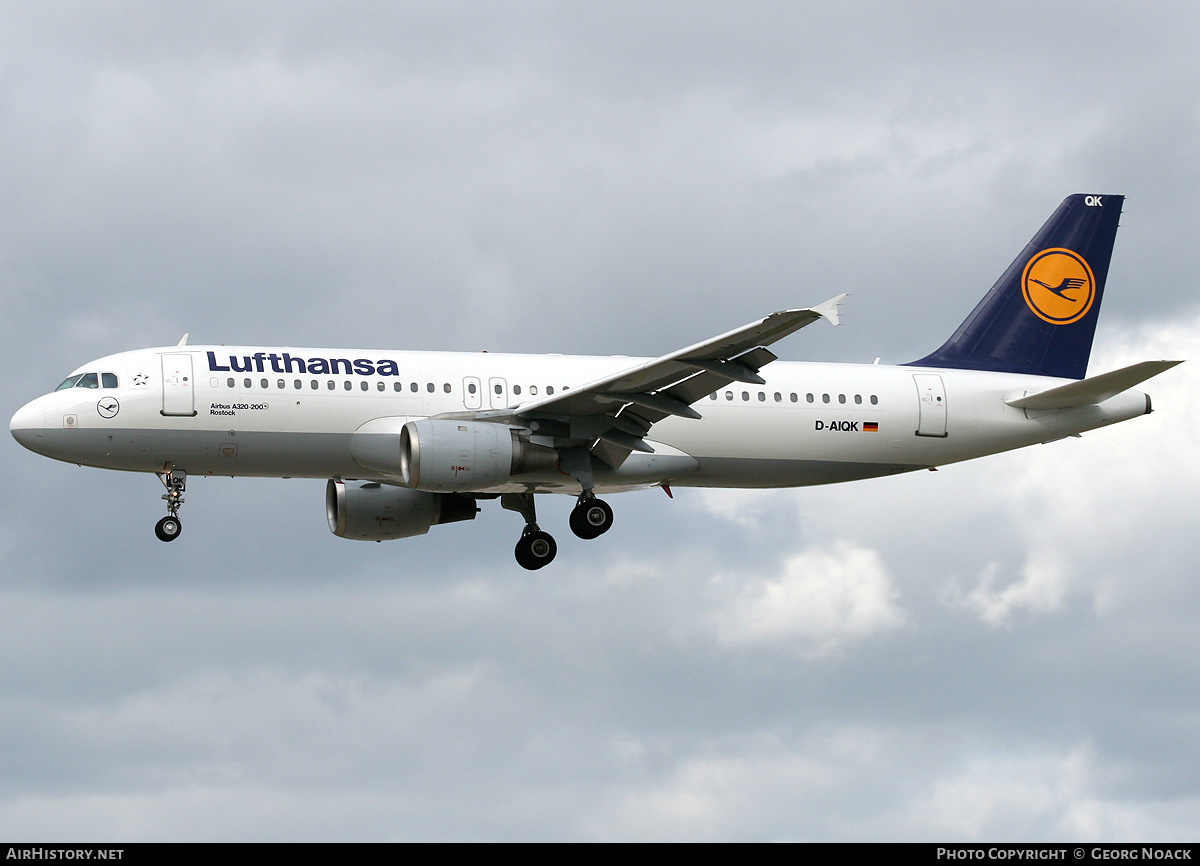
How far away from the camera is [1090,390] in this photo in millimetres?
45000

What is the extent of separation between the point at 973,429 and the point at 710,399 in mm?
7346

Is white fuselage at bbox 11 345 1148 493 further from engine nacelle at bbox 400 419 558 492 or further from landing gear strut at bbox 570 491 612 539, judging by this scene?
engine nacelle at bbox 400 419 558 492

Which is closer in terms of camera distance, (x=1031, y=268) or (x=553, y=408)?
(x=553, y=408)

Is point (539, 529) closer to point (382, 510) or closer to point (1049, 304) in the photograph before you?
point (382, 510)

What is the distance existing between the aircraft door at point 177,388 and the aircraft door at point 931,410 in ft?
60.6

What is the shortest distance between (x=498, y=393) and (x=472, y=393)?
642mm

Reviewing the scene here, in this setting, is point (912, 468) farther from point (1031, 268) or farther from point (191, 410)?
point (191, 410)

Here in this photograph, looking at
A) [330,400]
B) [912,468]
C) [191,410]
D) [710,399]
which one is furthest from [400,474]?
[912,468]

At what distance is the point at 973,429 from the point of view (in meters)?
45.9

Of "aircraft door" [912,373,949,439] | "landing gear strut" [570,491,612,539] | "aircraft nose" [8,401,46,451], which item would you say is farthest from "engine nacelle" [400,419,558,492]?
"aircraft door" [912,373,949,439]

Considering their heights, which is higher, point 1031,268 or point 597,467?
point 1031,268

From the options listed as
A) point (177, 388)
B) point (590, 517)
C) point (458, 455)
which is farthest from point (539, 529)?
point (177, 388)
